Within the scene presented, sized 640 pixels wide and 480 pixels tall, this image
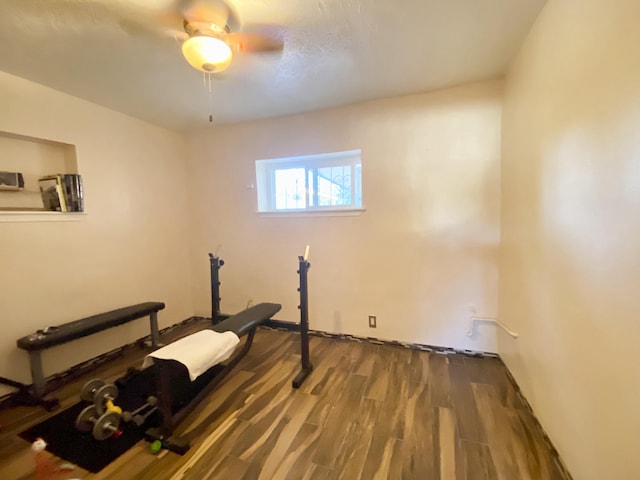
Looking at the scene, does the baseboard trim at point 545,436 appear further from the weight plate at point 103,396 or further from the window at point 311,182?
the weight plate at point 103,396

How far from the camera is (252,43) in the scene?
176 centimetres

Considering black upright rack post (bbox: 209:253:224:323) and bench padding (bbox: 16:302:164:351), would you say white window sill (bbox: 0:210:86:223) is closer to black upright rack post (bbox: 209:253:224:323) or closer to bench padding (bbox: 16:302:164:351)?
bench padding (bbox: 16:302:164:351)

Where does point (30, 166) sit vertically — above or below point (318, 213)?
above

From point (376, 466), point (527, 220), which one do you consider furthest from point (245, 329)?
point (527, 220)

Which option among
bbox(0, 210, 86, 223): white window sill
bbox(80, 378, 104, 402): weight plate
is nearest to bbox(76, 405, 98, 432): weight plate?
bbox(80, 378, 104, 402): weight plate

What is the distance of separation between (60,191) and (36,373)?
56.3 inches

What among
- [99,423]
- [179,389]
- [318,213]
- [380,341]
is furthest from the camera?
[318,213]

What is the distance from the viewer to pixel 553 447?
151 cm

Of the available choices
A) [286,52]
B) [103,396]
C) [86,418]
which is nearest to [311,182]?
[286,52]

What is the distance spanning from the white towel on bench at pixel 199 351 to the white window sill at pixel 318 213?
59.7 inches

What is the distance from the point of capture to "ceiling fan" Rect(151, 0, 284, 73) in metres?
1.42

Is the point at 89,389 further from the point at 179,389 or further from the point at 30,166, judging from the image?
the point at 30,166

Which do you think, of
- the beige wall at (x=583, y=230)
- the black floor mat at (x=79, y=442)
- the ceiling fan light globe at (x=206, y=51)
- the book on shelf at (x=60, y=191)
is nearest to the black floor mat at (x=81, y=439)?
the black floor mat at (x=79, y=442)

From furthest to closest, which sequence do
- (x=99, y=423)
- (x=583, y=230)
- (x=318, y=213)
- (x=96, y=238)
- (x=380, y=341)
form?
(x=318, y=213)
(x=380, y=341)
(x=96, y=238)
(x=99, y=423)
(x=583, y=230)
